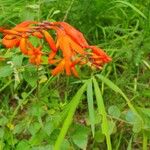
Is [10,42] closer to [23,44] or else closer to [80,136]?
[23,44]

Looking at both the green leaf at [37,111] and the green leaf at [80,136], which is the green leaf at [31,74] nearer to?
the green leaf at [37,111]

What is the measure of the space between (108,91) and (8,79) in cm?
44

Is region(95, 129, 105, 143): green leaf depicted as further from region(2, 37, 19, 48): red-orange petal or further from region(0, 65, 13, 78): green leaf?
region(2, 37, 19, 48): red-orange petal

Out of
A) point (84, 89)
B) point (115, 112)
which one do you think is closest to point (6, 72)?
point (84, 89)

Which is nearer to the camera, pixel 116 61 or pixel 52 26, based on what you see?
pixel 52 26

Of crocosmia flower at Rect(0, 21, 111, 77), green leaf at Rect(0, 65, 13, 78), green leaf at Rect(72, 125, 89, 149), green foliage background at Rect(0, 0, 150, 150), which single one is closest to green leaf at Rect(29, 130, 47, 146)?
green foliage background at Rect(0, 0, 150, 150)

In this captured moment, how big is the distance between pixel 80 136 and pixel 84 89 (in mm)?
194

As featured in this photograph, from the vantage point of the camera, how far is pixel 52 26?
1271 mm

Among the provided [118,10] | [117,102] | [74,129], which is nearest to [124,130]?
[117,102]

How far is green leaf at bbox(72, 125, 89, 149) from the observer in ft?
5.03

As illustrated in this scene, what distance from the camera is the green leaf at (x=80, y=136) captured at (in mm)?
1534

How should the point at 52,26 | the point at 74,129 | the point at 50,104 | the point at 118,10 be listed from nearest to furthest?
the point at 52,26
the point at 74,129
the point at 50,104
the point at 118,10

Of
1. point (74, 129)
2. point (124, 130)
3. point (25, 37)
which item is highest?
point (25, 37)

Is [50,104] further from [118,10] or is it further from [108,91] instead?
[118,10]
